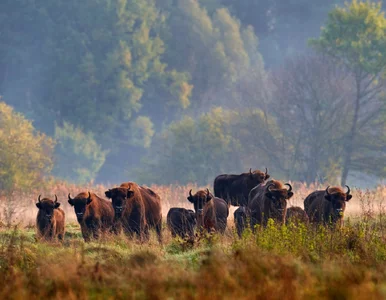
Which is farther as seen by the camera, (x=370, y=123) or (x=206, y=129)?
(x=206, y=129)

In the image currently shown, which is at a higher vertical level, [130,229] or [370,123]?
[370,123]

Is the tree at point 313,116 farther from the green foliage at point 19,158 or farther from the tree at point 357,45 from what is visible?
the green foliage at point 19,158

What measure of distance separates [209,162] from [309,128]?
6.85 metres

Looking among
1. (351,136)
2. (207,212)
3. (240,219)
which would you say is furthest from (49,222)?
(351,136)

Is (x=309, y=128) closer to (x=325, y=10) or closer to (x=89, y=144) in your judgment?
(x=89, y=144)

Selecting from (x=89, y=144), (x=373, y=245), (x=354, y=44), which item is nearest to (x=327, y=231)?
(x=373, y=245)

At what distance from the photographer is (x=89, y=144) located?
6288cm

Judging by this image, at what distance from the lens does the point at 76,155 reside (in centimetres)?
6316

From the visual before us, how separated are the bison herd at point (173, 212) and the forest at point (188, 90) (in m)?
20.1

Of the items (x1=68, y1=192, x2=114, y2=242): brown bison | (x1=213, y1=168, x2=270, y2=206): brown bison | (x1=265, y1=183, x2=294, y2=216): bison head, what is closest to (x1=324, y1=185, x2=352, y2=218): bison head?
(x1=265, y1=183, x2=294, y2=216): bison head

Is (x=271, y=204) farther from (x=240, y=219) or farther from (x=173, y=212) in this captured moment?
(x=173, y=212)

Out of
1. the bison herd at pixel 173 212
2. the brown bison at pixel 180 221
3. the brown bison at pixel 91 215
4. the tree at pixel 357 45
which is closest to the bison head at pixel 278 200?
the bison herd at pixel 173 212

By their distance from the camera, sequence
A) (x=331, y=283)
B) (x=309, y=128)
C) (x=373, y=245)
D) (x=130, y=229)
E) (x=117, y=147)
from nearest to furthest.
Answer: (x=331, y=283) < (x=373, y=245) < (x=130, y=229) < (x=309, y=128) < (x=117, y=147)

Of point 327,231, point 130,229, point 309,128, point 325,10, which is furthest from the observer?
point 325,10
